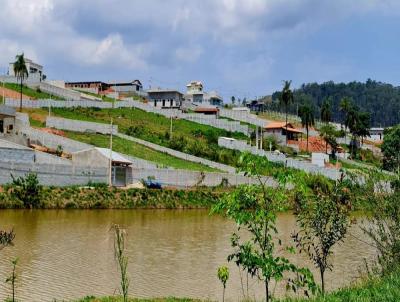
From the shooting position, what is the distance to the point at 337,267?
2623 cm

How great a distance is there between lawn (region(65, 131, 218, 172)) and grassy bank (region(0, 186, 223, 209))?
8340mm

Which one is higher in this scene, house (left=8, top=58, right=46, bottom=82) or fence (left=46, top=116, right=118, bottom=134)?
house (left=8, top=58, right=46, bottom=82)

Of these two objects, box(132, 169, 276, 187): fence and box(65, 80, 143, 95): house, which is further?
box(65, 80, 143, 95): house

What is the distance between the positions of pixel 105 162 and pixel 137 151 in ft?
43.9

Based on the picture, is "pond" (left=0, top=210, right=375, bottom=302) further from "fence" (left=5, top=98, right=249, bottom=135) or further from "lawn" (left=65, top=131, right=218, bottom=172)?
"fence" (left=5, top=98, right=249, bottom=135)

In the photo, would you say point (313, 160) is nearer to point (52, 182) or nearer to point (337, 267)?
point (52, 182)

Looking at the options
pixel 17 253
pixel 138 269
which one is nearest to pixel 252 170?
pixel 138 269

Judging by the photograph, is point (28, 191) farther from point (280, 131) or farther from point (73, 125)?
point (280, 131)

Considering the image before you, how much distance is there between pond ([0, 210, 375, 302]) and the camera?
20125 mm

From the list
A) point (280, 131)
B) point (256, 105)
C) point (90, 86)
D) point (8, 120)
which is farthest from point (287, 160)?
point (256, 105)

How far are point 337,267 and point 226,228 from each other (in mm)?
16494

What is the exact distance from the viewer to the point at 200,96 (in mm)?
144500

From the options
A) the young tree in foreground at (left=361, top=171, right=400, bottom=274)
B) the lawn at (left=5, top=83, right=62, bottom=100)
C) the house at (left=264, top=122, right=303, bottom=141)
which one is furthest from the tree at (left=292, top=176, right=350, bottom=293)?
the lawn at (left=5, top=83, right=62, bottom=100)

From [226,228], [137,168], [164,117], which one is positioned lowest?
[226,228]
